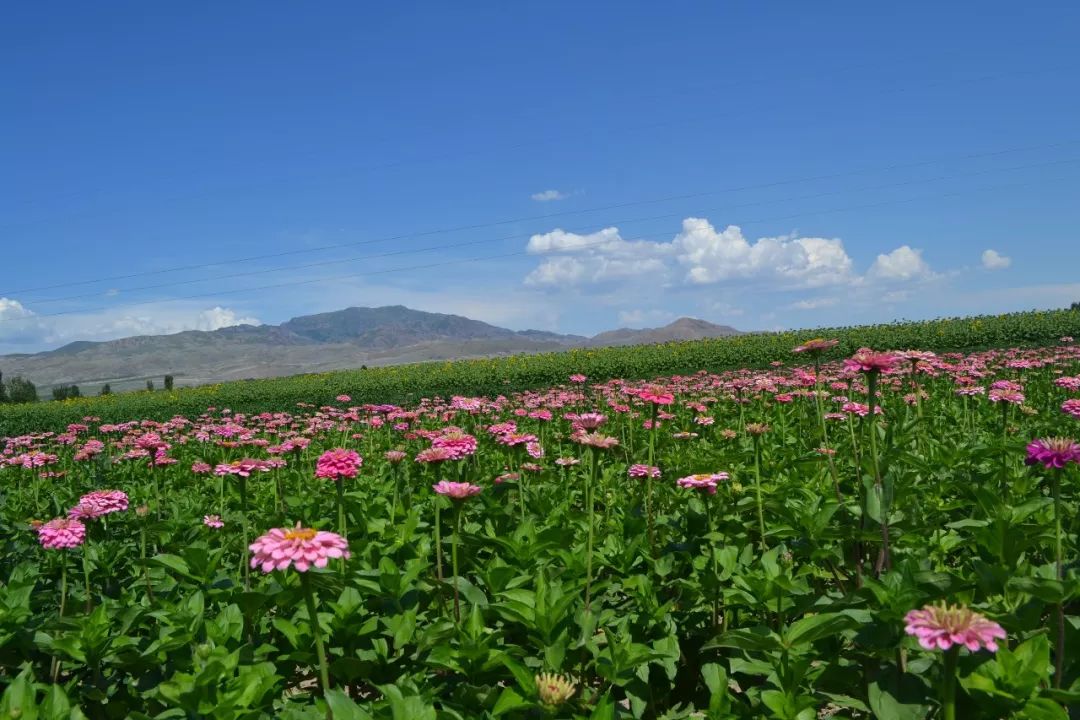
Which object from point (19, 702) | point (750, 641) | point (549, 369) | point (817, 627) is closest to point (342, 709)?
point (19, 702)

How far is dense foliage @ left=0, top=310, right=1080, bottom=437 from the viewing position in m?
23.8

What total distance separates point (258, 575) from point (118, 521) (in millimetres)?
1800

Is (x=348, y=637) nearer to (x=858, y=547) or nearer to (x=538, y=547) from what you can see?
(x=538, y=547)

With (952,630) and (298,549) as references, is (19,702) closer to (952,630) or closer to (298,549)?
(298,549)

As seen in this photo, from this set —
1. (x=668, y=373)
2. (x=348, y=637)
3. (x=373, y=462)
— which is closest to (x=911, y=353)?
(x=348, y=637)

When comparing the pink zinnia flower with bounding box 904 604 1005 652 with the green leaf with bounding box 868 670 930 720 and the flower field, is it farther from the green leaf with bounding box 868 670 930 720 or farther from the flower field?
the green leaf with bounding box 868 670 930 720

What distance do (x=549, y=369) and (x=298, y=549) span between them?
935 inches

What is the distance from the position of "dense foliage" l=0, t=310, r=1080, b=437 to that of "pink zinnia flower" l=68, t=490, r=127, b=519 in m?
17.9

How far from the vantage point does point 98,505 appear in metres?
3.74

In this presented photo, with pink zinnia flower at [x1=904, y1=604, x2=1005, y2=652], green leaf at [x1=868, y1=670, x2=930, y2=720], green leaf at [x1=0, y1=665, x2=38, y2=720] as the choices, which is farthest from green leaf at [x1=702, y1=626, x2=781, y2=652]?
green leaf at [x1=0, y1=665, x2=38, y2=720]

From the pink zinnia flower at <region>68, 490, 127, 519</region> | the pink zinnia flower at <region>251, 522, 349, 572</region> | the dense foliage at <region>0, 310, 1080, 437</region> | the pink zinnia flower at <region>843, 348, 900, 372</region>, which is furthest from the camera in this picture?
the dense foliage at <region>0, 310, 1080, 437</region>

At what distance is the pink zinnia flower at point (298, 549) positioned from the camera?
6.84 feet

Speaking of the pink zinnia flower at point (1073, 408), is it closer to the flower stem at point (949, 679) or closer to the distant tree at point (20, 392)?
the flower stem at point (949, 679)

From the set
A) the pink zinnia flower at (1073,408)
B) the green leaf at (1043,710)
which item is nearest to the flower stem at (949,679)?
the green leaf at (1043,710)
